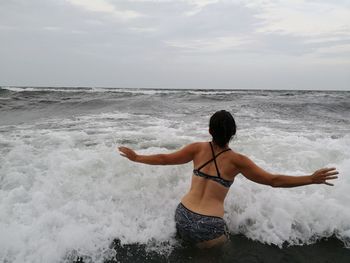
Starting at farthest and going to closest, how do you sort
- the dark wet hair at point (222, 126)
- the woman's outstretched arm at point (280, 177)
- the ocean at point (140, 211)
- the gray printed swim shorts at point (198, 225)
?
the ocean at point (140, 211) → the gray printed swim shorts at point (198, 225) → the dark wet hair at point (222, 126) → the woman's outstretched arm at point (280, 177)

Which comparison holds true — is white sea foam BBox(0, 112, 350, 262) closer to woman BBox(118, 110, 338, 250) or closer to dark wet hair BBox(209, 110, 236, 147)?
woman BBox(118, 110, 338, 250)

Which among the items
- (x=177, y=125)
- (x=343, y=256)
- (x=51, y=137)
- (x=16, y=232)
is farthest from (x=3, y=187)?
(x=177, y=125)

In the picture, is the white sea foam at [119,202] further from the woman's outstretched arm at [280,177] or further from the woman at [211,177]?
the woman's outstretched arm at [280,177]

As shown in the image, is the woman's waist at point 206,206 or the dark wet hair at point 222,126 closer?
the dark wet hair at point 222,126

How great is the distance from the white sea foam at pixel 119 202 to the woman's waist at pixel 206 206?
658mm

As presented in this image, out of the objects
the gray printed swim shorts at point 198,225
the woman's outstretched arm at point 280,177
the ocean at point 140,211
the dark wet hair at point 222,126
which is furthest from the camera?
the ocean at point 140,211

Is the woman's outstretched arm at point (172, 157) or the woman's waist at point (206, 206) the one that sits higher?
the woman's outstretched arm at point (172, 157)

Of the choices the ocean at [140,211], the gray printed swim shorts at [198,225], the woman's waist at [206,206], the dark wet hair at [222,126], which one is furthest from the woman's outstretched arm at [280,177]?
the ocean at [140,211]

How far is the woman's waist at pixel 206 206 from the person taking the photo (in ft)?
10.7

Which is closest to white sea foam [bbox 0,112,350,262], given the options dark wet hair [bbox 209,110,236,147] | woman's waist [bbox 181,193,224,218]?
woman's waist [bbox 181,193,224,218]

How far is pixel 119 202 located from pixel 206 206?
1415 mm

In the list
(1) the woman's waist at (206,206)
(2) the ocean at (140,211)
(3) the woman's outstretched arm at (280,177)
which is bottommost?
(2) the ocean at (140,211)

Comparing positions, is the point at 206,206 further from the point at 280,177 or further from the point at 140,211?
the point at 140,211

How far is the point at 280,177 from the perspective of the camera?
3012mm
